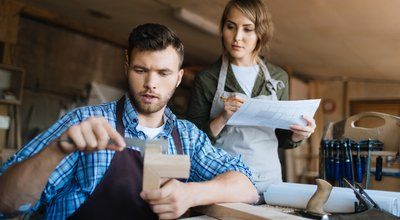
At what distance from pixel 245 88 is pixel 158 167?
1.10m

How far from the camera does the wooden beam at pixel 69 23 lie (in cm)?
526

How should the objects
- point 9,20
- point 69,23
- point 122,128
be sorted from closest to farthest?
point 122,128
point 9,20
point 69,23

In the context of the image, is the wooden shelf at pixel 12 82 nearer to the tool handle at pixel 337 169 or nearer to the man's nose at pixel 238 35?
the man's nose at pixel 238 35

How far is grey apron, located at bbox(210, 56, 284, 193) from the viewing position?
196 cm

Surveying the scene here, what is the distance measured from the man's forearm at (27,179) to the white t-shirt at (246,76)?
3.85 ft

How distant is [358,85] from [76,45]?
631 centimetres

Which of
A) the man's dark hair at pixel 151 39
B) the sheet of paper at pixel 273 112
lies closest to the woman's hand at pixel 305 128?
the sheet of paper at pixel 273 112

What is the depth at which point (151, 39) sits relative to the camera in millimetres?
1500

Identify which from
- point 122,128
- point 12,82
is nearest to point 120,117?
point 122,128

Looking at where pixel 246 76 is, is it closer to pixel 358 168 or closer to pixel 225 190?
pixel 358 168

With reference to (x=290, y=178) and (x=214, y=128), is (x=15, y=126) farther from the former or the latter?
(x=290, y=178)

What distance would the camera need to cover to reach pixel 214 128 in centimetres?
191

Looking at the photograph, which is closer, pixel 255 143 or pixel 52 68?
pixel 255 143

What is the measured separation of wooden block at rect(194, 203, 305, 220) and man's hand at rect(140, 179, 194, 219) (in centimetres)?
8
